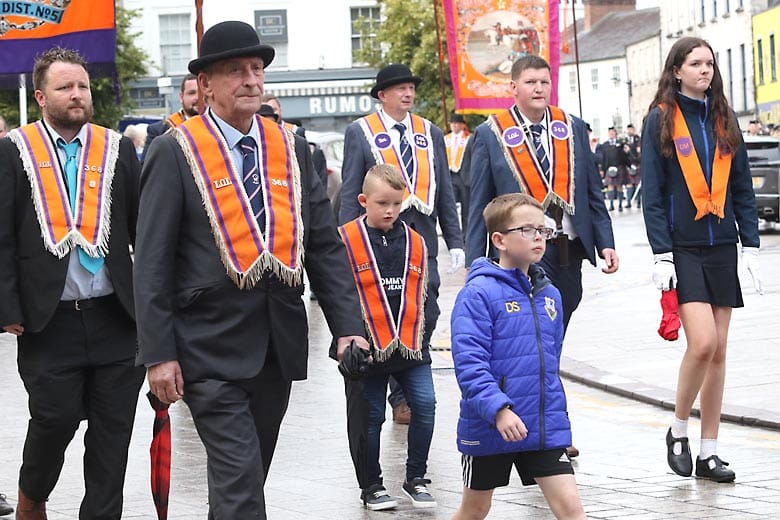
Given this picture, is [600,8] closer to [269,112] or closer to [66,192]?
[269,112]

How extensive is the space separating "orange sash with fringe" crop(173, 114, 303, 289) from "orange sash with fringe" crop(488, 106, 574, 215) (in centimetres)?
289

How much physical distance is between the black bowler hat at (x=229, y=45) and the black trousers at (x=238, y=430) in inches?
39.0

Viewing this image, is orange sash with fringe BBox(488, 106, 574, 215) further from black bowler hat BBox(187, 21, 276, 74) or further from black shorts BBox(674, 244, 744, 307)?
black bowler hat BBox(187, 21, 276, 74)

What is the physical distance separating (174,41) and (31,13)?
41.6 metres

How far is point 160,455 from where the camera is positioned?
6.19m

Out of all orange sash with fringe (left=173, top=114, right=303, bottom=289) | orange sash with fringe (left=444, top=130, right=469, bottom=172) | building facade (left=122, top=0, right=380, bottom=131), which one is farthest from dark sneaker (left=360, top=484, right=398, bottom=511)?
building facade (left=122, top=0, right=380, bottom=131)

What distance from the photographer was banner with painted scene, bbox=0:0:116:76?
41.5 ft

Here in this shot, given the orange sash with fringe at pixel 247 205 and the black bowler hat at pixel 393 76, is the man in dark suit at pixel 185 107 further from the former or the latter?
the orange sash with fringe at pixel 247 205

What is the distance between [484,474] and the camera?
18.5ft

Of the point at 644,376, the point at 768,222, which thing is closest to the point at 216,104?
the point at 644,376

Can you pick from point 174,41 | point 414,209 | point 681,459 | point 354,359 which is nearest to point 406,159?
point 414,209

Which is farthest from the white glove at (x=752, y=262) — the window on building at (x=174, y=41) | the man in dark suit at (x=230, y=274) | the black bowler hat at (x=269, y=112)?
the window on building at (x=174, y=41)

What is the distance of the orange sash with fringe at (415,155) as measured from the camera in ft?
31.3

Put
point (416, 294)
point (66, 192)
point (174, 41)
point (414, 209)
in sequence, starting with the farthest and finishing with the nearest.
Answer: point (174, 41)
point (414, 209)
point (416, 294)
point (66, 192)
